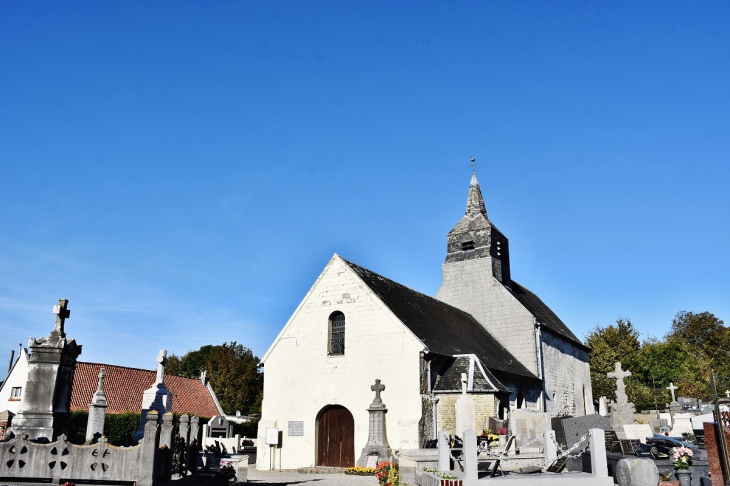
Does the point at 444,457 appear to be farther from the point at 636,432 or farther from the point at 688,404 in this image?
the point at 688,404

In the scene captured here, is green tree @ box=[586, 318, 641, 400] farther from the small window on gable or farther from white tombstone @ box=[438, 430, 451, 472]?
white tombstone @ box=[438, 430, 451, 472]

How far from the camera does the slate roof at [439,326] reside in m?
20.8

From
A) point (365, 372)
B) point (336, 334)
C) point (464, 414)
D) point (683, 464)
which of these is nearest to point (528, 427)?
point (464, 414)

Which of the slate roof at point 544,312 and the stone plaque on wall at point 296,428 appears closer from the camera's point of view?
the stone plaque on wall at point 296,428

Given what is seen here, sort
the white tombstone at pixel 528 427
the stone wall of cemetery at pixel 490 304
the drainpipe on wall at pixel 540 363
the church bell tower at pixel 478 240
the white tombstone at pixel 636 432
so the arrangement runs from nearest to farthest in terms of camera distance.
A: the white tombstone at pixel 528 427
the white tombstone at pixel 636 432
the drainpipe on wall at pixel 540 363
the stone wall of cemetery at pixel 490 304
the church bell tower at pixel 478 240

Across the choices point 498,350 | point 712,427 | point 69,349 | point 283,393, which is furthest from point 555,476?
point 498,350

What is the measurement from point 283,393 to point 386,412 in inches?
178

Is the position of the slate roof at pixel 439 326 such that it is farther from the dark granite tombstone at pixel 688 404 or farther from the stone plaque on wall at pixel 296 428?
the dark granite tombstone at pixel 688 404

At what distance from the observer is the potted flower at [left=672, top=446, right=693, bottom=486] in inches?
396

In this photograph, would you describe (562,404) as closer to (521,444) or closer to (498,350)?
(498,350)

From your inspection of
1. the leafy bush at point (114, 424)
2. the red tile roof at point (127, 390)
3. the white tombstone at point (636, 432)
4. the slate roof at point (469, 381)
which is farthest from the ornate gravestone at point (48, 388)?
the red tile roof at point (127, 390)

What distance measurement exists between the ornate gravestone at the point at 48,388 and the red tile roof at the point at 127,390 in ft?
64.6

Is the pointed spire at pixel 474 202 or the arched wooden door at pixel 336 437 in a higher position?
the pointed spire at pixel 474 202

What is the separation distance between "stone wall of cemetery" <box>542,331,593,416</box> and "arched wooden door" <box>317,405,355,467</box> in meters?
10.6
